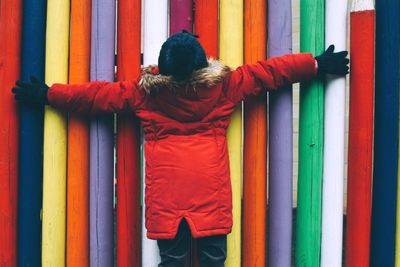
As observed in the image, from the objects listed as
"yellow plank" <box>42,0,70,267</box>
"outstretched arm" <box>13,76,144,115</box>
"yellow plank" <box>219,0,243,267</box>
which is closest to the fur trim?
"outstretched arm" <box>13,76,144,115</box>

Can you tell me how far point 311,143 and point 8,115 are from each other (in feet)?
6.40

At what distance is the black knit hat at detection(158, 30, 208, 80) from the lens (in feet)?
9.96

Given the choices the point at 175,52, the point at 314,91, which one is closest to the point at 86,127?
the point at 175,52

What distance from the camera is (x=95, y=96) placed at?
3299 millimetres

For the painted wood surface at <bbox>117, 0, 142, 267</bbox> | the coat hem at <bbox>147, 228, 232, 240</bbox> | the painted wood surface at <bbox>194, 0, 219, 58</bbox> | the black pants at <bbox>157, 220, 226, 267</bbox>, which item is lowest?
the black pants at <bbox>157, 220, 226, 267</bbox>

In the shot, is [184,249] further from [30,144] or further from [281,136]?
[30,144]

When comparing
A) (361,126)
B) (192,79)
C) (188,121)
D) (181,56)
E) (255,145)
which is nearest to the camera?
(181,56)

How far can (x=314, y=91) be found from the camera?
3.41m

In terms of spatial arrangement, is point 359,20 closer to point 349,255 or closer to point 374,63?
point 374,63

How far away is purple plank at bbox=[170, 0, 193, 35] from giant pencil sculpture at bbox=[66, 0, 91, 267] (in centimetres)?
56

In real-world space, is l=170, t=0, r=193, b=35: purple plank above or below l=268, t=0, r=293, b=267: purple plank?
above

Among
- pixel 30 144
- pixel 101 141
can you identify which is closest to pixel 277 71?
pixel 101 141

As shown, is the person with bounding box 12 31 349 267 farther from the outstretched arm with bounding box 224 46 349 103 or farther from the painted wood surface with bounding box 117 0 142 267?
the painted wood surface with bounding box 117 0 142 267

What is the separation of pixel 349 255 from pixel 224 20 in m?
1.70
